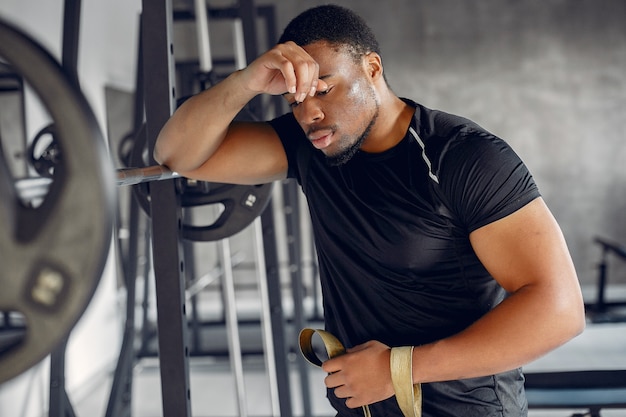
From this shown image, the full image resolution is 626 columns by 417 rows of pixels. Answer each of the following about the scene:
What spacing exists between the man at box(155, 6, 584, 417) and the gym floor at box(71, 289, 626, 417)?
2.57m

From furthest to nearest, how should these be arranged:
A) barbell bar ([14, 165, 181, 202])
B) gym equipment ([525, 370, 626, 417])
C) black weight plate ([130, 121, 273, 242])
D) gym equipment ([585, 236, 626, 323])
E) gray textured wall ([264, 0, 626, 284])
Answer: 1. gray textured wall ([264, 0, 626, 284])
2. gym equipment ([585, 236, 626, 323])
3. gym equipment ([525, 370, 626, 417])
4. black weight plate ([130, 121, 273, 242])
5. barbell bar ([14, 165, 181, 202])

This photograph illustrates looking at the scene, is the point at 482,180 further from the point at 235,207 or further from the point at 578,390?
the point at 578,390

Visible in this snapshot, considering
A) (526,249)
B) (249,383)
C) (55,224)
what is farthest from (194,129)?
(249,383)

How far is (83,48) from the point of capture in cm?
429

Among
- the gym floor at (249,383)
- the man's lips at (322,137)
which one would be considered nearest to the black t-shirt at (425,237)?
the man's lips at (322,137)

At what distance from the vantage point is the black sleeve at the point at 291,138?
5.04ft

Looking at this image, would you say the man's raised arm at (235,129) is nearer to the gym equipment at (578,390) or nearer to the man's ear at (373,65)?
the man's ear at (373,65)

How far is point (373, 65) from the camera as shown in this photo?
1402 mm

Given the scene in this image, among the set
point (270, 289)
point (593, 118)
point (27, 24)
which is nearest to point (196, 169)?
point (270, 289)

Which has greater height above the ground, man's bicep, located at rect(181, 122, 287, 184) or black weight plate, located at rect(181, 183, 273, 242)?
man's bicep, located at rect(181, 122, 287, 184)

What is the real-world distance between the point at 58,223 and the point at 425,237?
0.92 m

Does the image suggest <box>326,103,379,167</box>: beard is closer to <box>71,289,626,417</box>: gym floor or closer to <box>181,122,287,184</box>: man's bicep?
<box>181,122,287,184</box>: man's bicep

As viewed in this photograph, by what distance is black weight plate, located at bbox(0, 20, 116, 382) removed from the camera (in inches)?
16.1

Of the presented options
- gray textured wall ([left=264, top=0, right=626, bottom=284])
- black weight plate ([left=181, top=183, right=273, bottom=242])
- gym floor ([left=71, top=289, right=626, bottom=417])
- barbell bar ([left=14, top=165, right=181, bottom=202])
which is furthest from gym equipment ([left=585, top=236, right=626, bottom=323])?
barbell bar ([left=14, top=165, right=181, bottom=202])
